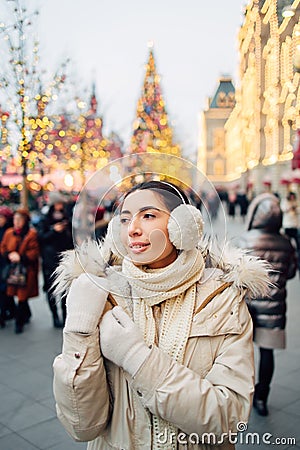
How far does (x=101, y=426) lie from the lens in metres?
1.91

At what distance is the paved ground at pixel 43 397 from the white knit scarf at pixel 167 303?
83 cm

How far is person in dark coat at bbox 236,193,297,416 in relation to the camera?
14.2ft

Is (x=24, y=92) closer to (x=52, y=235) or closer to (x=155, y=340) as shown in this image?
(x=52, y=235)

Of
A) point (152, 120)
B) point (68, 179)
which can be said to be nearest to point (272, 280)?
point (68, 179)

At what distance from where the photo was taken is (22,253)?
23.9 feet

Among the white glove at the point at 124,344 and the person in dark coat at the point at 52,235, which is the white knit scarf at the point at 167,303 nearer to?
the white glove at the point at 124,344

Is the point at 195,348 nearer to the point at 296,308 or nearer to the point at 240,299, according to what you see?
the point at 240,299

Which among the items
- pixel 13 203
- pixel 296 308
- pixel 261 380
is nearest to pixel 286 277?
pixel 261 380

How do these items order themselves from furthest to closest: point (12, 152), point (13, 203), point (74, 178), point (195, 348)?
point (74, 178)
point (13, 203)
point (12, 152)
point (195, 348)

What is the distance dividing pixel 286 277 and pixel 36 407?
7.83 ft

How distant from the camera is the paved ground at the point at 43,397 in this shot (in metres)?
3.93

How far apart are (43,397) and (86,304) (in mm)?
3290

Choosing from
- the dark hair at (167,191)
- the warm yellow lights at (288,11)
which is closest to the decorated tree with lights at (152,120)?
the warm yellow lights at (288,11)

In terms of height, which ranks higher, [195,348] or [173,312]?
[173,312]
